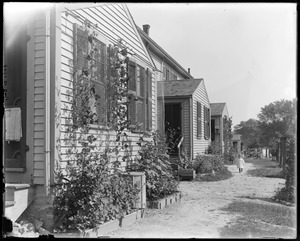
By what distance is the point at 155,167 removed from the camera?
8.56 metres

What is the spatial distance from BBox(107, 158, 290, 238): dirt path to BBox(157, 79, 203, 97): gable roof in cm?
→ 535

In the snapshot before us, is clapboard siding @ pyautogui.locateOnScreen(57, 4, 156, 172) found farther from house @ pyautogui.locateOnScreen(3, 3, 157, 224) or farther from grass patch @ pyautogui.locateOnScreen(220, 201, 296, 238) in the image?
grass patch @ pyautogui.locateOnScreen(220, 201, 296, 238)

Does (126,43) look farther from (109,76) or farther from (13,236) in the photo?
(13,236)

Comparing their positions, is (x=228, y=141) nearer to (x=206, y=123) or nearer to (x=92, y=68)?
(x=206, y=123)

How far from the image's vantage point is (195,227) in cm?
634

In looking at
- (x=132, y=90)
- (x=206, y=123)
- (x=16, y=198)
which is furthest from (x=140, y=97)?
(x=206, y=123)

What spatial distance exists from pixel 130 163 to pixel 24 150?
10.7ft

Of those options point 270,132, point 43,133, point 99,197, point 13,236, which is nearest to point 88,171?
point 99,197

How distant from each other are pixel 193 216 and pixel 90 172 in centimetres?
263

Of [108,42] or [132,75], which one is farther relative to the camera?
[132,75]

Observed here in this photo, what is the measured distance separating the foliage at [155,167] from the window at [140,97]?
1.70ft

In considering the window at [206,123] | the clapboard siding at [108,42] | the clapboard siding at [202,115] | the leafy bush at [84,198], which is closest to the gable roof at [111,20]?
the clapboard siding at [108,42]

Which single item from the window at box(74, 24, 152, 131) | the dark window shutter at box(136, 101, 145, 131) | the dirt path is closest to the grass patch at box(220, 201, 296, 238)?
the dirt path

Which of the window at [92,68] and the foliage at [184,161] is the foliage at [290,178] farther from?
the foliage at [184,161]
